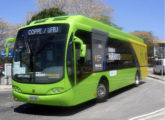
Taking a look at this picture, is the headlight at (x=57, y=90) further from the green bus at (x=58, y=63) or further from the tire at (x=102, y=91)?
the tire at (x=102, y=91)

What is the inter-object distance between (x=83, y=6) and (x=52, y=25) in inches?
1077

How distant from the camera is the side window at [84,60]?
7.03m

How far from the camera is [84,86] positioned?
7.31 m

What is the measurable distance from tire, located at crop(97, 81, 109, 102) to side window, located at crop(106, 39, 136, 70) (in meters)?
0.84

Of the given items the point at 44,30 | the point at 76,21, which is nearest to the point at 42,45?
the point at 44,30

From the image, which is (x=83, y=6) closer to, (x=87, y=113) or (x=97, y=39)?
(x=97, y=39)

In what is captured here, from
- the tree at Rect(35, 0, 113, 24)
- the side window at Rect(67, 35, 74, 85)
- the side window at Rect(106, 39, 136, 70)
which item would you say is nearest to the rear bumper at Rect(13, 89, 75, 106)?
the side window at Rect(67, 35, 74, 85)

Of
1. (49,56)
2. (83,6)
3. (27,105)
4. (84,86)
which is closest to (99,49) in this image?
(84,86)

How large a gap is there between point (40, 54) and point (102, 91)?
3.32m

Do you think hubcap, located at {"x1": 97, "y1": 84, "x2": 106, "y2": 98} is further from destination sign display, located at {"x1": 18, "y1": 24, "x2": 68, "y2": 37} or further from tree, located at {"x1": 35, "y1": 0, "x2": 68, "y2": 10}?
tree, located at {"x1": 35, "y1": 0, "x2": 68, "y2": 10}

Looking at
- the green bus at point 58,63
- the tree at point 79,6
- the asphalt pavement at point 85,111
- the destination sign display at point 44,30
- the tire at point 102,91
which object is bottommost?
the asphalt pavement at point 85,111

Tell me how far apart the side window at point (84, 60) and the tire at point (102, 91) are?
122 centimetres

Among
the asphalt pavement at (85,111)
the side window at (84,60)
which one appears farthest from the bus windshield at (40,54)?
the asphalt pavement at (85,111)

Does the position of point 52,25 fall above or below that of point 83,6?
below
